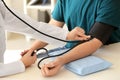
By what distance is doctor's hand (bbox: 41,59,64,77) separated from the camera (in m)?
0.91

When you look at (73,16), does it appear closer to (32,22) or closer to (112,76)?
(32,22)

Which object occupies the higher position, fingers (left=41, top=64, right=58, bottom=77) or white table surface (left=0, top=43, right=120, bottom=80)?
fingers (left=41, top=64, right=58, bottom=77)

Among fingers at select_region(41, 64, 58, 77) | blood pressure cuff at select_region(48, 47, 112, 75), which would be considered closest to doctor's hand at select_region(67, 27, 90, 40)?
blood pressure cuff at select_region(48, 47, 112, 75)

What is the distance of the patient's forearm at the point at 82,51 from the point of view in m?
1.02

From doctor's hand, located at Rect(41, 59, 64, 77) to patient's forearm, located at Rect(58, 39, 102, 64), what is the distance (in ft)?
0.11

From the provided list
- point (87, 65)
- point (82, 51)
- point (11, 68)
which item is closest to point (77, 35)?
point (82, 51)

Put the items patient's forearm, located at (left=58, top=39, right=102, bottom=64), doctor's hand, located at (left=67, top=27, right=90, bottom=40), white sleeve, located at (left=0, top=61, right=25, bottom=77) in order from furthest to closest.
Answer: doctor's hand, located at (left=67, top=27, right=90, bottom=40), patient's forearm, located at (left=58, top=39, right=102, bottom=64), white sleeve, located at (left=0, top=61, right=25, bottom=77)

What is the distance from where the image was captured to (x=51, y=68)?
95 centimetres

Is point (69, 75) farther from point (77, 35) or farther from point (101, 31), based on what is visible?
A: point (101, 31)

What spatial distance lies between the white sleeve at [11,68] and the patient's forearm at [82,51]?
18cm

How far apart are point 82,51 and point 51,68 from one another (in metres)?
0.21

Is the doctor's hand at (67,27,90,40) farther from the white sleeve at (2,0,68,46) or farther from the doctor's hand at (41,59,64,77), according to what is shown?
the doctor's hand at (41,59,64,77)

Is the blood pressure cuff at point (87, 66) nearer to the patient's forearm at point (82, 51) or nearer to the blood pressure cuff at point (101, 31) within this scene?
the patient's forearm at point (82, 51)

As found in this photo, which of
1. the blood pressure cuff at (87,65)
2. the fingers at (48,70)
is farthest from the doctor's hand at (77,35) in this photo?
the fingers at (48,70)
